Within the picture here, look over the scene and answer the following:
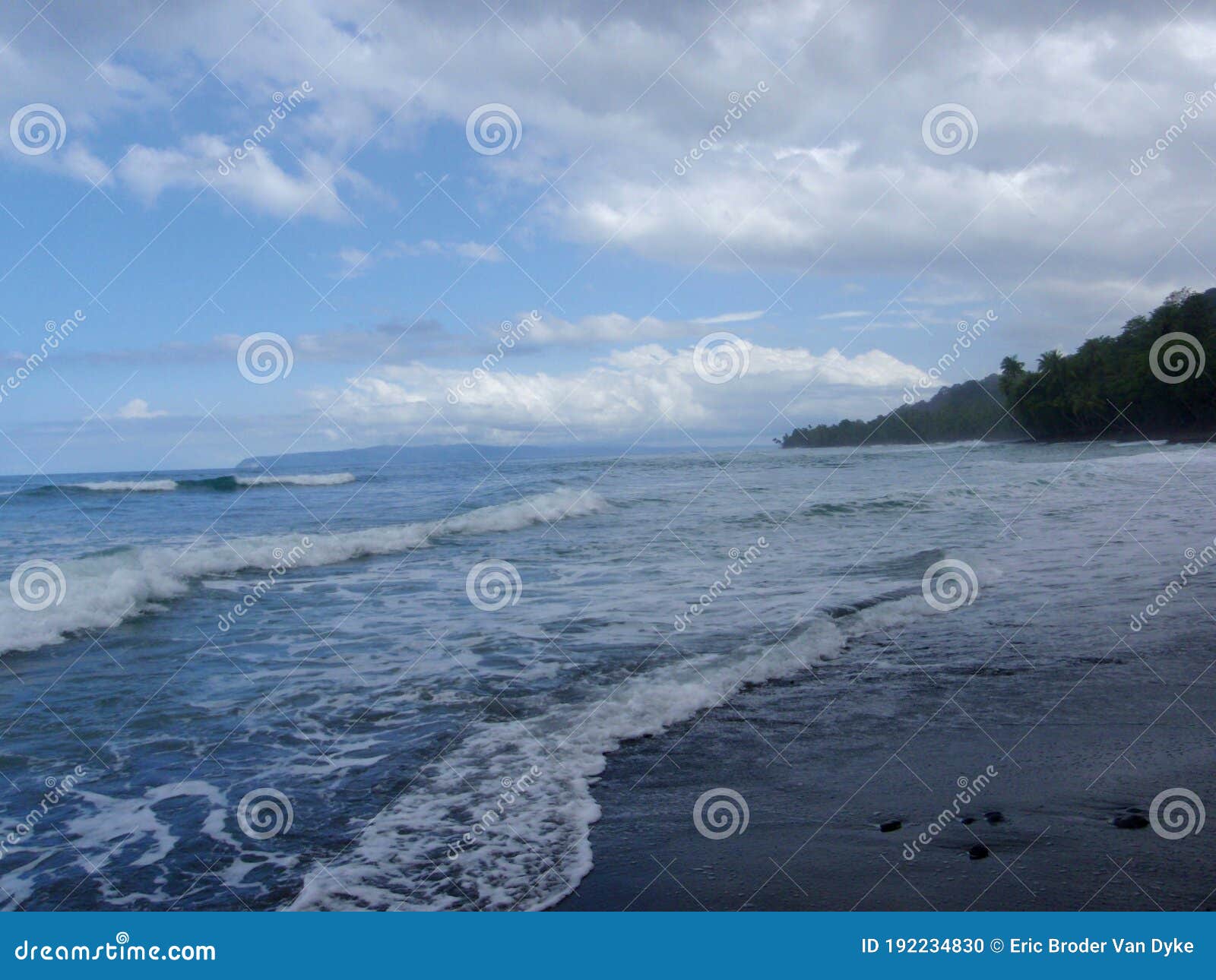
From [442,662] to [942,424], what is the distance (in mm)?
93809

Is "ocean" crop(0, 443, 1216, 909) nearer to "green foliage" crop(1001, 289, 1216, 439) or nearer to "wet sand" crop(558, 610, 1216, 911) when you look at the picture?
"wet sand" crop(558, 610, 1216, 911)

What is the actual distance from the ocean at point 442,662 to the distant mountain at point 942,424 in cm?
7702

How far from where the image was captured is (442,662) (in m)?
7.69

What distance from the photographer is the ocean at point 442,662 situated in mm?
4133

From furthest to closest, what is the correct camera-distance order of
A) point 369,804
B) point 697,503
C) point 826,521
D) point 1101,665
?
point 697,503 → point 826,521 → point 1101,665 → point 369,804

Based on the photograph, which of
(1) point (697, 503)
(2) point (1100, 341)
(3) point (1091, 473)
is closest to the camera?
(1) point (697, 503)

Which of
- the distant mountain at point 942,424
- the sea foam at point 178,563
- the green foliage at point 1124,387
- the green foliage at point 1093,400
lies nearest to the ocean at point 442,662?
the sea foam at point 178,563

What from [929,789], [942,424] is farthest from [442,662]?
[942,424]

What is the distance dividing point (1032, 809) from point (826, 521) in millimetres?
14276

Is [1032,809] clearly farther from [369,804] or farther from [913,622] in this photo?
[913,622]

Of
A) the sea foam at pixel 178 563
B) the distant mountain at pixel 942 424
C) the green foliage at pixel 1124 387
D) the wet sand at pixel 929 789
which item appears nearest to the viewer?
the wet sand at pixel 929 789

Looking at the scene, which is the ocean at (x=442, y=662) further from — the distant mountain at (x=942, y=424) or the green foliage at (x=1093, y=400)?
the distant mountain at (x=942, y=424)

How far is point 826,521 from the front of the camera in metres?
18.2

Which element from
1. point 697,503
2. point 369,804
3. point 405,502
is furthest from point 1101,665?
point 405,502
